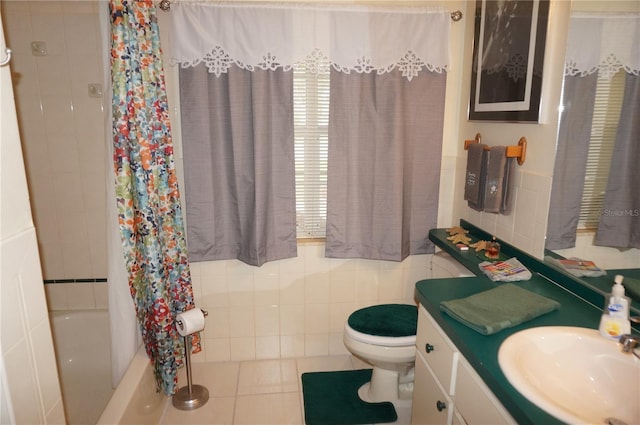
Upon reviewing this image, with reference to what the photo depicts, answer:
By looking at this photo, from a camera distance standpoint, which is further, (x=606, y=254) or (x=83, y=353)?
(x=83, y=353)

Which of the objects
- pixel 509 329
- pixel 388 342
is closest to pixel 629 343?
pixel 509 329

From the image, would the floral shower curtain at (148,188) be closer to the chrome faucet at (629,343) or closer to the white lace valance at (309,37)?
the white lace valance at (309,37)

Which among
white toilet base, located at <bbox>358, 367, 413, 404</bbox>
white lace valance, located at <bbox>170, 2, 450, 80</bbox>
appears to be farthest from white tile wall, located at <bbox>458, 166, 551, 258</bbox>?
white toilet base, located at <bbox>358, 367, 413, 404</bbox>

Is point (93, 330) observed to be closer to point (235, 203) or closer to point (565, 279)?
point (235, 203)

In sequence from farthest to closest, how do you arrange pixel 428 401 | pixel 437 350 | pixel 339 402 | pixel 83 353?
pixel 83 353
pixel 339 402
pixel 428 401
pixel 437 350

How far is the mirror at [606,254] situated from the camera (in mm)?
1347

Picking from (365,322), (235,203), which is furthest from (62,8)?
(365,322)

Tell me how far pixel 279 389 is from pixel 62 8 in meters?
2.41

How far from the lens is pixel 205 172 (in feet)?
7.56

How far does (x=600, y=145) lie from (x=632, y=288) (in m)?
0.49

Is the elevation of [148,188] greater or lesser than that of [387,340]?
greater

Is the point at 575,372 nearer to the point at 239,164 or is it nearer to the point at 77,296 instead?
the point at 239,164

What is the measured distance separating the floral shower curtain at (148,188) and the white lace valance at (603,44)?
177 cm

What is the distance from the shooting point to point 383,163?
2391 mm
